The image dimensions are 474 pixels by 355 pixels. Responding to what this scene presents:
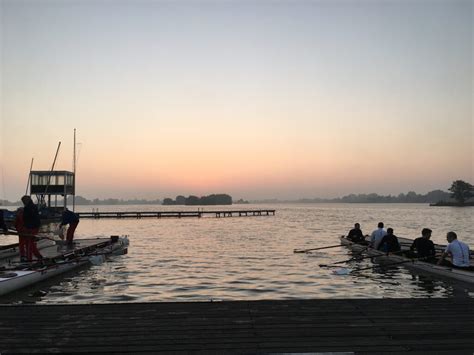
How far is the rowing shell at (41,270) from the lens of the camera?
13109mm

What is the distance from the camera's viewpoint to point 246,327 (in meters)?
7.10

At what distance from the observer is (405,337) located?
6.51m

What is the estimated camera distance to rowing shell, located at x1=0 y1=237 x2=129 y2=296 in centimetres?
1311

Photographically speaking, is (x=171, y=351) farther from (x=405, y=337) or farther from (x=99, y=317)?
(x=405, y=337)

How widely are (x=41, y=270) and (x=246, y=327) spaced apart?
427 inches

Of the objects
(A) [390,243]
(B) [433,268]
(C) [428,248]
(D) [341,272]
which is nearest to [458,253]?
(B) [433,268]

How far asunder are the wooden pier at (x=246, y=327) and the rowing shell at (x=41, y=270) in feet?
17.5

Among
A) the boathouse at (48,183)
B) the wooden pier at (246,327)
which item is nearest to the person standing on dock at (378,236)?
the wooden pier at (246,327)

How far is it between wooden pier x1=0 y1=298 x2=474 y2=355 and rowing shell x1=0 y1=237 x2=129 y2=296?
5.32 metres

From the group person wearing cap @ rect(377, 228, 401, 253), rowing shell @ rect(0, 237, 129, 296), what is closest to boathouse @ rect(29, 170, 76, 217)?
rowing shell @ rect(0, 237, 129, 296)

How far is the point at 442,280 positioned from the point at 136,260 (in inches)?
650

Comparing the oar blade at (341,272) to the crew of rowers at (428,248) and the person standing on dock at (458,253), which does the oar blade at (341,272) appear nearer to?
the crew of rowers at (428,248)

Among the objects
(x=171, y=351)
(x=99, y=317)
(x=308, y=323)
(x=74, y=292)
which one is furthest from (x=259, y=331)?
(x=74, y=292)

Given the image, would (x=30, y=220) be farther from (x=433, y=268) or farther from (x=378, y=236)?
(x=378, y=236)
